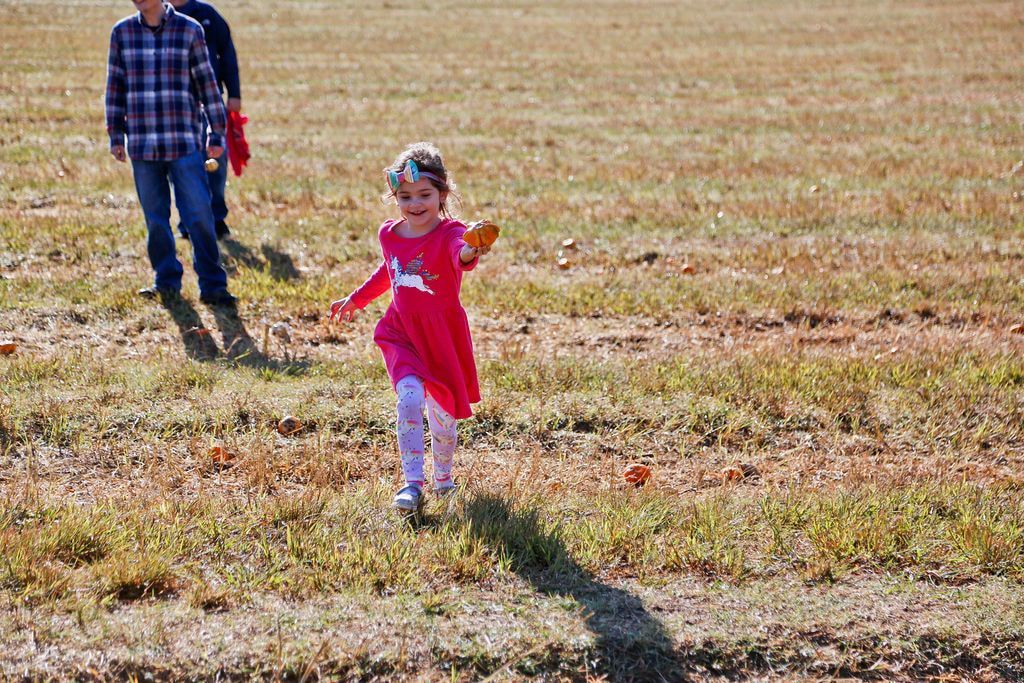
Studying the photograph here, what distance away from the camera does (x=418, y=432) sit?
14.1ft

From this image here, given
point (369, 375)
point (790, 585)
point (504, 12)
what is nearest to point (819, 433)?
point (790, 585)

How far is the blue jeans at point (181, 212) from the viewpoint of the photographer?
6.92 meters

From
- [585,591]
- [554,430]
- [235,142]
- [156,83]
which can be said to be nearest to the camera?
[585,591]

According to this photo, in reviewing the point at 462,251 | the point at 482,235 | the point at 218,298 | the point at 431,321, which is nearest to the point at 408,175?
the point at 462,251

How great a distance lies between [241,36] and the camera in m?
24.7

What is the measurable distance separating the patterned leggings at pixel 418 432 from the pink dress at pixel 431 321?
7 centimetres

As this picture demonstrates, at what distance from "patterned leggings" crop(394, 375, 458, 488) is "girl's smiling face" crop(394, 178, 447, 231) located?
26.0 inches

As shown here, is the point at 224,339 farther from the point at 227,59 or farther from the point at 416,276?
the point at 227,59

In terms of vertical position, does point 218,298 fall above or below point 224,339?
above

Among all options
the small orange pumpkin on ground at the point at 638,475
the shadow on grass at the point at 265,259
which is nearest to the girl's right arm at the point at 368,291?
the small orange pumpkin on ground at the point at 638,475

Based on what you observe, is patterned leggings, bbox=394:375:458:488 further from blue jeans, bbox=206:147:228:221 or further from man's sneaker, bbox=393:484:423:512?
blue jeans, bbox=206:147:228:221

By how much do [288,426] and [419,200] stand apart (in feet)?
5.25

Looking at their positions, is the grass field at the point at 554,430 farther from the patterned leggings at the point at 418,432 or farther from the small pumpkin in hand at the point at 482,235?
the small pumpkin in hand at the point at 482,235

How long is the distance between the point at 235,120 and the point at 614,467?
17.9 ft
